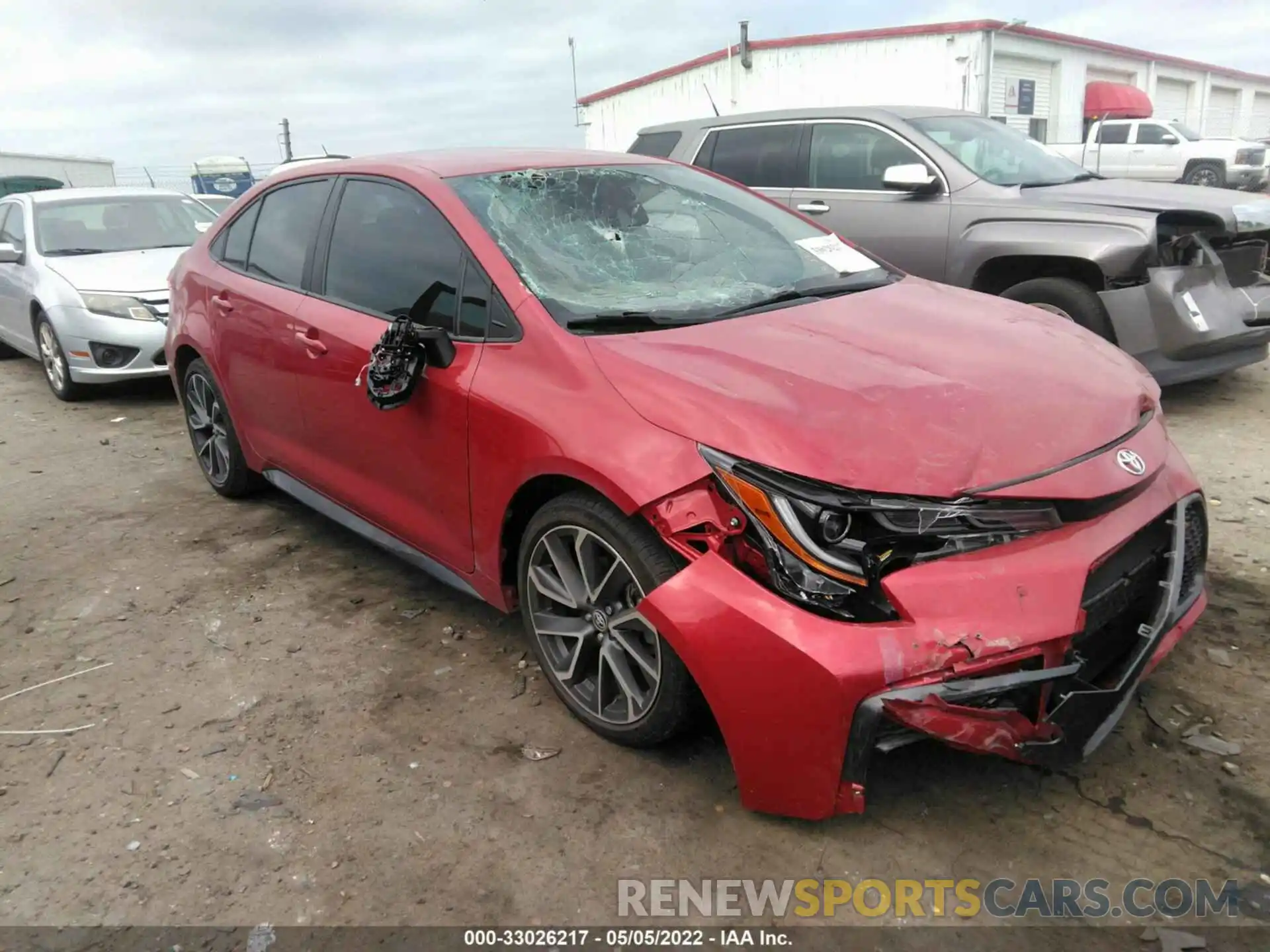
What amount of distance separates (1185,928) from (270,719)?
2496 millimetres

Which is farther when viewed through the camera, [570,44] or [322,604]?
[570,44]

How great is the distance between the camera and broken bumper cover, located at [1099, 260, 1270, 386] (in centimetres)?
500

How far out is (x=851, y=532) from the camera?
2.12 metres

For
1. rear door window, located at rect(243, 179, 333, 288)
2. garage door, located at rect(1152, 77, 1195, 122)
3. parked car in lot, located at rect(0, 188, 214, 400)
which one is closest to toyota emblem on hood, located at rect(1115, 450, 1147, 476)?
rear door window, located at rect(243, 179, 333, 288)

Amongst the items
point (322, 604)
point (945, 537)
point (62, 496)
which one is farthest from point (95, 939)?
point (62, 496)

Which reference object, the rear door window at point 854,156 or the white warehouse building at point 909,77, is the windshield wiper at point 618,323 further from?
the white warehouse building at point 909,77

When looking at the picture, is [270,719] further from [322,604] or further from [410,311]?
[410,311]

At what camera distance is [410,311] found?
10.1ft

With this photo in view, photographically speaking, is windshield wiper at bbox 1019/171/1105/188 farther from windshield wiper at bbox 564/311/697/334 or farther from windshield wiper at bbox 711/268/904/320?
windshield wiper at bbox 564/311/697/334

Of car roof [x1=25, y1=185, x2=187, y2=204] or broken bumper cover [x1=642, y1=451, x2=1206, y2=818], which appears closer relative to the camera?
broken bumper cover [x1=642, y1=451, x2=1206, y2=818]

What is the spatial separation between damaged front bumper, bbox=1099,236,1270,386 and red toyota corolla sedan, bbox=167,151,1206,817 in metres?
2.30

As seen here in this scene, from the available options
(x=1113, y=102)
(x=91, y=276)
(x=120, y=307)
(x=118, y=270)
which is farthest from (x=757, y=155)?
(x=1113, y=102)

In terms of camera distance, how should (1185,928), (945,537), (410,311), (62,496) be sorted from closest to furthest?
(1185,928) < (945,537) < (410,311) < (62,496)

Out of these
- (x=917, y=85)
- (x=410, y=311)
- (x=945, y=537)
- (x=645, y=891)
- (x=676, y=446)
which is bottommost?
(x=645, y=891)
